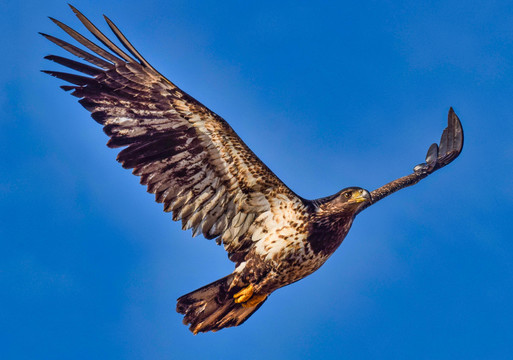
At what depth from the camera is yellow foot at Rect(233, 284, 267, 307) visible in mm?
11312

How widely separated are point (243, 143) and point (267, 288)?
2.13m

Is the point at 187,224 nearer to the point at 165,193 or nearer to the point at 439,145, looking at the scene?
the point at 165,193

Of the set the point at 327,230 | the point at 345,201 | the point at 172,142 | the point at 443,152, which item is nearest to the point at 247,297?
the point at 327,230

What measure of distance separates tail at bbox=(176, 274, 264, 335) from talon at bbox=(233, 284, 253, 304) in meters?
0.06

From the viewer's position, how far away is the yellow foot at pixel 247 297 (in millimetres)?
11312

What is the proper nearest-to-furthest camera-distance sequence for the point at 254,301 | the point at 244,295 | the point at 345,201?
the point at 345,201 → the point at 244,295 → the point at 254,301

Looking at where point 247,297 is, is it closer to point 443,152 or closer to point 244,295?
point 244,295

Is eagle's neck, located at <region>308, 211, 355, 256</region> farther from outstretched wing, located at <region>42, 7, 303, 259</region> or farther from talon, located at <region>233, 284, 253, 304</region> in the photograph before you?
talon, located at <region>233, 284, 253, 304</region>

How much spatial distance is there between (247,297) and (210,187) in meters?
1.68

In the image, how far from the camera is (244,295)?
1134 cm

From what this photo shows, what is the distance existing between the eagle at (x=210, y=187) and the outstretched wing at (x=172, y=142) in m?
0.01

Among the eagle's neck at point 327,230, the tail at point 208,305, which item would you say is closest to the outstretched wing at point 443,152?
the eagle's neck at point 327,230

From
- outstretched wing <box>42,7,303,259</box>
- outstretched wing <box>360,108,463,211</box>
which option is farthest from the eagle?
outstretched wing <box>360,108,463,211</box>

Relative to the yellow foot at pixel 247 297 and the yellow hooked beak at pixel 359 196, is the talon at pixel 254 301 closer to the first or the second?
the yellow foot at pixel 247 297
